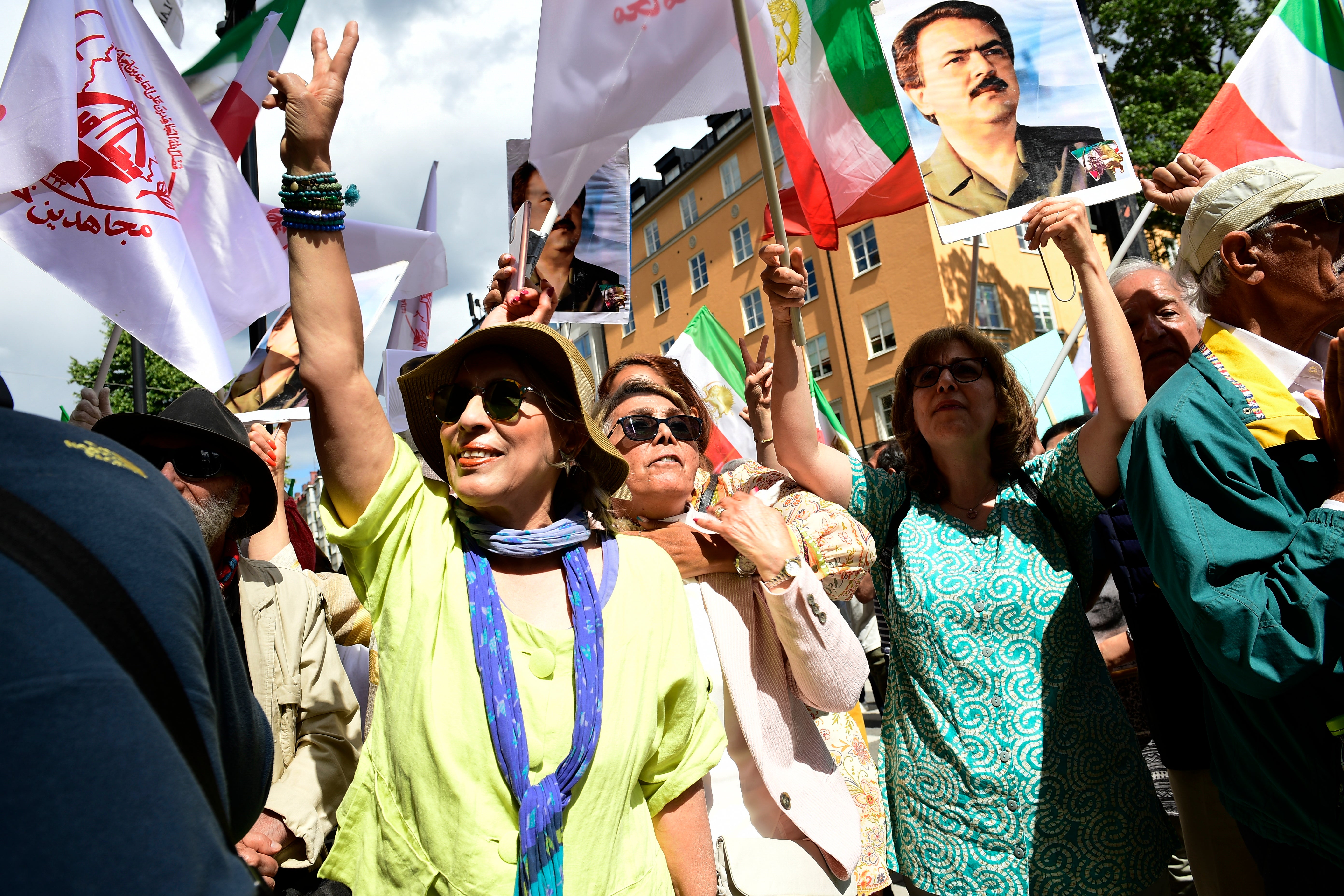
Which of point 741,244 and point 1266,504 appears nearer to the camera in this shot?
point 1266,504

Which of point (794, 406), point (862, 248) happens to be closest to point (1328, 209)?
point (794, 406)

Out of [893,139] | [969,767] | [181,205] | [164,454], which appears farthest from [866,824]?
[181,205]

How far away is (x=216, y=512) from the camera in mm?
2537

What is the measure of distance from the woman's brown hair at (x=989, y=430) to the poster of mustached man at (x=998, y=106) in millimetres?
872

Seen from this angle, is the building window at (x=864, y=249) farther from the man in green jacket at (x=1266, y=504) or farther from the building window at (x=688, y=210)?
the man in green jacket at (x=1266, y=504)

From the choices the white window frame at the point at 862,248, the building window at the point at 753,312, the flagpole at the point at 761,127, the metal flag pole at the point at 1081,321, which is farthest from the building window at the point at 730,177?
the flagpole at the point at 761,127

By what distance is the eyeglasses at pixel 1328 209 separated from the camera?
200 centimetres

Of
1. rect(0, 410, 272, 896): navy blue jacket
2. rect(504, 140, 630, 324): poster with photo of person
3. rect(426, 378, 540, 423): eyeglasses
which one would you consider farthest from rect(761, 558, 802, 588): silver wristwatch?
rect(504, 140, 630, 324): poster with photo of person

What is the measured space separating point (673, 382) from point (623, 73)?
4.23ft

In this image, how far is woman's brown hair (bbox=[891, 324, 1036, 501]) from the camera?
2.55 meters

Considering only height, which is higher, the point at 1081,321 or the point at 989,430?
the point at 1081,321

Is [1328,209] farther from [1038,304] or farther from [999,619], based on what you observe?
[1038,304]

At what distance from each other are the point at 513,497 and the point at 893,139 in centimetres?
317

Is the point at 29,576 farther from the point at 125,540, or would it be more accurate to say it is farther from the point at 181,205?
the point at 181,205
